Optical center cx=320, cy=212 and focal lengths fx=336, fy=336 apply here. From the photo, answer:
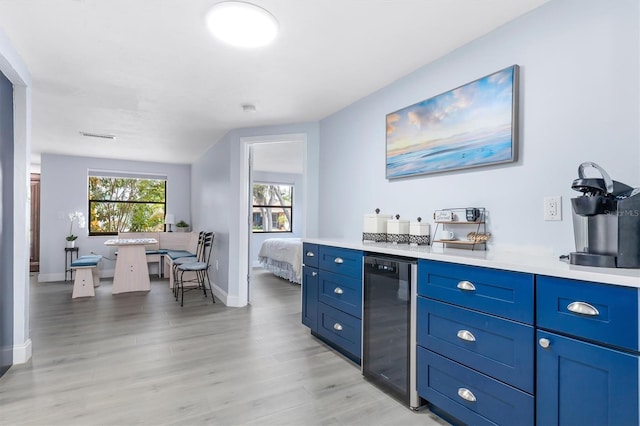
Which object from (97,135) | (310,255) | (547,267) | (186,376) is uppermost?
(97,135)

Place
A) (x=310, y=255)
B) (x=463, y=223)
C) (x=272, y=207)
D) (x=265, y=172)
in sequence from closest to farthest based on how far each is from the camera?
(x=463, y=223) → (x=310, y=255) → (x=265, y=172) → (x=272, y=207)

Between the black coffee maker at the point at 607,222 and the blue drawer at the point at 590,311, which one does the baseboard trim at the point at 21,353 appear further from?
the black coffee maker at the point at 607,222

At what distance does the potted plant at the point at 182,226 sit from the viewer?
278 inches

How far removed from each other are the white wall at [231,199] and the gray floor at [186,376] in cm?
69

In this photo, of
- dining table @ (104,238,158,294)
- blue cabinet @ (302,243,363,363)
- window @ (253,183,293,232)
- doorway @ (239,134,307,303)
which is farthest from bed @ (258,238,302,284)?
blue cabinet @ (302,243,363,363)

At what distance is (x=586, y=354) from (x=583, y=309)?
0.17 metres

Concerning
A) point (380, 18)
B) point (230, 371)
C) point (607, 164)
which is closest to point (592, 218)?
point (607, 164)

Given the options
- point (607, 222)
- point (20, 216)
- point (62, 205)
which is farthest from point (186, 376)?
point (62, 205)

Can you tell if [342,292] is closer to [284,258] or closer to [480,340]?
[480,340]

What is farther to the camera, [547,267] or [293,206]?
[293,206]

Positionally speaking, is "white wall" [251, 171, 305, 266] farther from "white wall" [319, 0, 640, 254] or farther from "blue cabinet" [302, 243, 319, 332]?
"white wall" [319, 0, 640, 254]

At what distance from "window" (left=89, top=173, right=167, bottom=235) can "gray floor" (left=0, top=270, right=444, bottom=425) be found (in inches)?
124

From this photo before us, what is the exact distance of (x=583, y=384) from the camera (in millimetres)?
1258

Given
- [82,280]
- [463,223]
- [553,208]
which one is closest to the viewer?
[553,208]
